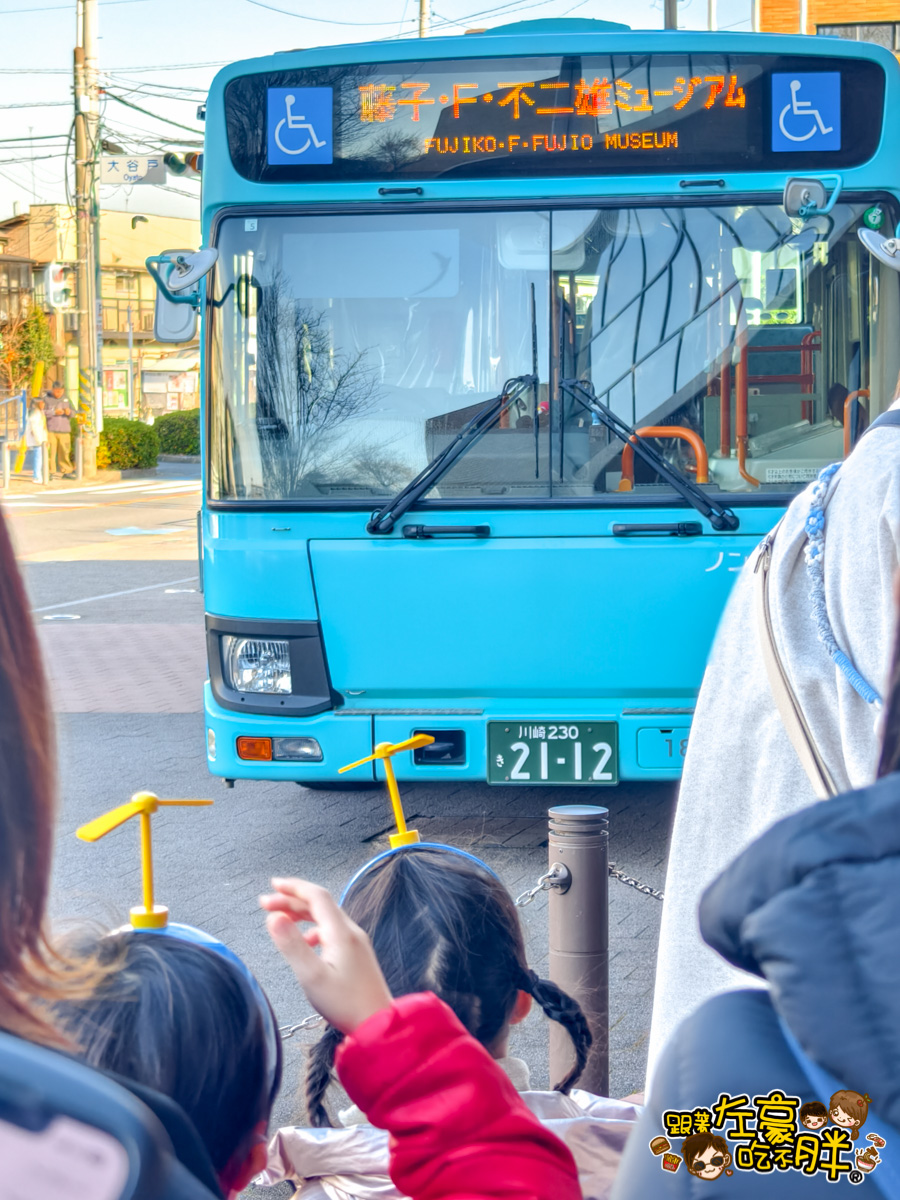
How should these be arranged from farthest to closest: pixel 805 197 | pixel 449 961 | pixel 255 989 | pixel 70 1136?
pixel 805 197 < pixel 449 961 < pixel 255 989 < pixel 70 1136

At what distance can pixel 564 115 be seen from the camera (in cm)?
482

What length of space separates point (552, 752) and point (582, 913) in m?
1.55

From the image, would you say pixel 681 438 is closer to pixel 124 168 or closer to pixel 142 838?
pixel 142 838

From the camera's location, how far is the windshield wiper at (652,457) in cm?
475

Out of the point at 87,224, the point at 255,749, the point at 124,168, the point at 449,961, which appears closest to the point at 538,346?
the point at 255,749

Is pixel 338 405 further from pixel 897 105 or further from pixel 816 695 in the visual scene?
pixel 816 695

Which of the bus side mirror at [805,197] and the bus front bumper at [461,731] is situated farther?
the bus front bumper at [461,731]

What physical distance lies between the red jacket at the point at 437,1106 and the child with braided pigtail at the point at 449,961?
3.22 ft

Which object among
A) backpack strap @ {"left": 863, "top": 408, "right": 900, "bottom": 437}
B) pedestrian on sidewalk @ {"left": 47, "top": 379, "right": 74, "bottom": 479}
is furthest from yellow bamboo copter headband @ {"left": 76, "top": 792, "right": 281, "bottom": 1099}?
pedestrian on sidewalk @ {"left": 47, "top": 379, "right": 74, "bottom": 479}

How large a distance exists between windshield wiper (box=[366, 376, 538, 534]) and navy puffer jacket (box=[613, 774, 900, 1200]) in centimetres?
408

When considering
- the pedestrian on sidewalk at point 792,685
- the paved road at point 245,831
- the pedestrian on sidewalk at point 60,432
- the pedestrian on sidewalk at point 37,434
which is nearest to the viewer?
the pedestrian on sidewalk at point 792,685

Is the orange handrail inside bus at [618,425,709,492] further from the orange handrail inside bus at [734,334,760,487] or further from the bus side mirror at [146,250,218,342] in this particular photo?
the bus side mirror at [146,250,218,342]

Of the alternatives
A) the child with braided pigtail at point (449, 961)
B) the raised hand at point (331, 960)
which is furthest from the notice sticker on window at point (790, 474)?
the raised hand at point (331, 960)

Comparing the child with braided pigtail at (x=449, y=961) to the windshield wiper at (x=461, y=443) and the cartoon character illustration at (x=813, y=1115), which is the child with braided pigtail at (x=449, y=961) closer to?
the cartoon character illustration at (x=813, y=1115)
